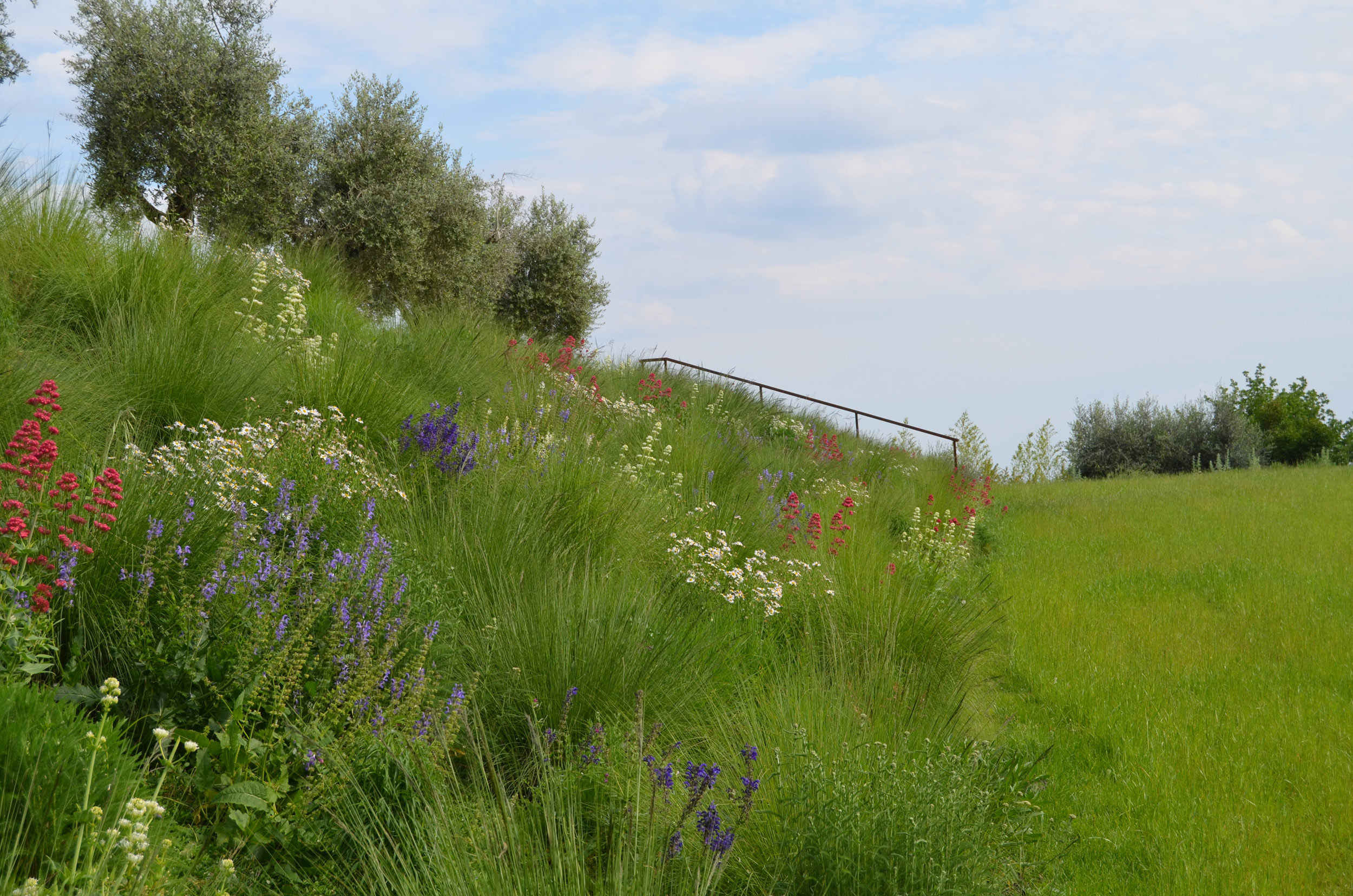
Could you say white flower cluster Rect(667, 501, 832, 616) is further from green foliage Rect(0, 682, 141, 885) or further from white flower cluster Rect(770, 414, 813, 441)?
white flower cluster Rect(770, 414, 813, 441)

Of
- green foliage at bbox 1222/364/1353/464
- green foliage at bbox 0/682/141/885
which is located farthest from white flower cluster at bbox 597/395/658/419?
green foliage at bbox 1222/364/1353/464

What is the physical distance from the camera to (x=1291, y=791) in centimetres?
500

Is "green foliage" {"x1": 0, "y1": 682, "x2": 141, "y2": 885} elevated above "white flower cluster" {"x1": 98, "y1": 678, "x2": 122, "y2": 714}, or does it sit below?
below

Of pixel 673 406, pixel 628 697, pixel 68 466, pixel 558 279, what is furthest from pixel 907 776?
pixel 558 279

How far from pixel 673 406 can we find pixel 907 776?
32.7ft

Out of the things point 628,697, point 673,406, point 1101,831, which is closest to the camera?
point 628,697

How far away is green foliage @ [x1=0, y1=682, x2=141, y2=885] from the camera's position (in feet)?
7.92

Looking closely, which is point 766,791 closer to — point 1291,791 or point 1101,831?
point 1101,831

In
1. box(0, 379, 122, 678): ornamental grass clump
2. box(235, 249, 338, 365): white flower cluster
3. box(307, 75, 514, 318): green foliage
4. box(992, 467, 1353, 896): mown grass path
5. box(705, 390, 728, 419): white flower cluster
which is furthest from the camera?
box(307, 75, 514, 318): green foliage

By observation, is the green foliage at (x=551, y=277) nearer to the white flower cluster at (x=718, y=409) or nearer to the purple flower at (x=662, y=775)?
the white flower cluster at (x=718, y=409)

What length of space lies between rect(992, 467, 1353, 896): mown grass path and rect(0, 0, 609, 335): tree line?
10598 mm

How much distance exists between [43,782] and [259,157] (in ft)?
51.6

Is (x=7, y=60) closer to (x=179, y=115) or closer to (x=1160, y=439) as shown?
(x=179, y=115)

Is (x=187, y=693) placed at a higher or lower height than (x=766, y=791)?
higher
